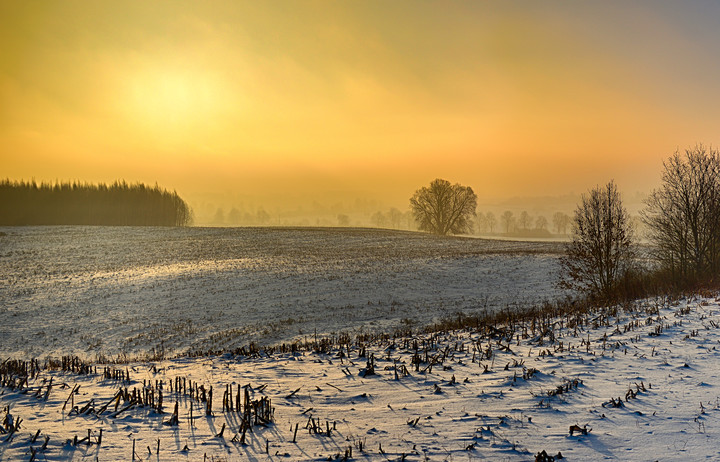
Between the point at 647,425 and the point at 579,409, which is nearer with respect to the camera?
the point at 647,425

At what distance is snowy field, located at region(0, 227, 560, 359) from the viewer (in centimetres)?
1988

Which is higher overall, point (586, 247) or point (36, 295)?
point (586, 247)

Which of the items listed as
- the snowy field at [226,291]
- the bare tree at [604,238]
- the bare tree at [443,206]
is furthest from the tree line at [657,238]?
the bare tree at [443,206]

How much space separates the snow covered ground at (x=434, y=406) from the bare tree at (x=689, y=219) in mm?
17224

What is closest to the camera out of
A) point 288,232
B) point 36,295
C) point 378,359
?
point 378,359

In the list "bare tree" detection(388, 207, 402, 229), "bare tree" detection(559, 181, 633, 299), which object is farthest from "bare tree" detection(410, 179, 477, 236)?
"bare tree" detection(388, 207, 402, 229)

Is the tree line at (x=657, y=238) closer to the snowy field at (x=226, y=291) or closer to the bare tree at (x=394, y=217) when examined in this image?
the snowy field at (x=226, y=291)

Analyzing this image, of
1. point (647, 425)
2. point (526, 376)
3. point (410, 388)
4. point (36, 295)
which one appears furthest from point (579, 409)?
point (36, 295)

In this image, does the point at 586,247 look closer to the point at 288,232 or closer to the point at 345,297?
the point at 345,297

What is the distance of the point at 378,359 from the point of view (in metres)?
10.1

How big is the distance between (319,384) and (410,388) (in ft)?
6.04

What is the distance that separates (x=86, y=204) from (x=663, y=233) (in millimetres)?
124591

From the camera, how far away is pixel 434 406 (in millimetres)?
6844

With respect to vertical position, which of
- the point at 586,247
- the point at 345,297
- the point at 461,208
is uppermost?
the point at 461,208
